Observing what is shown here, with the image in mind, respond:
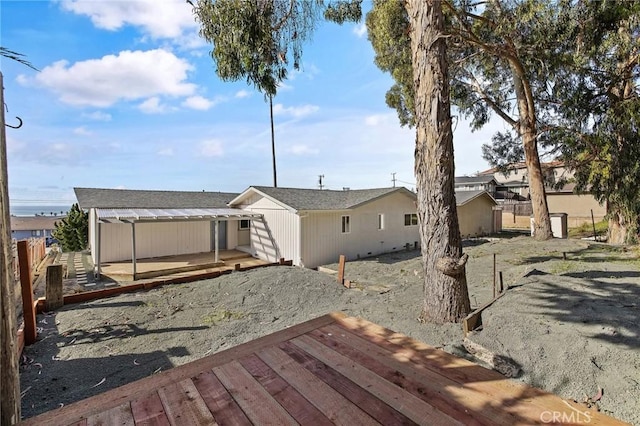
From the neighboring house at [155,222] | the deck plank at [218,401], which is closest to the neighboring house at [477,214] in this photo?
the neighboring house at [155,222]

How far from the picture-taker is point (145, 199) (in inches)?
598

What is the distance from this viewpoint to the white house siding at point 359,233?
12.7 meters

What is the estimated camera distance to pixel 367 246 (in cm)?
1480

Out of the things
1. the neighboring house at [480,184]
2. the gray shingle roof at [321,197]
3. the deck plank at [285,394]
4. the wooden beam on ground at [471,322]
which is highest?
the neighboring house at [480,184]

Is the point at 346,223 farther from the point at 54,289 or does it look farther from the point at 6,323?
the point at 6,323

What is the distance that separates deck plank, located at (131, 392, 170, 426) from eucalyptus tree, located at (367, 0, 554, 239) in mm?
10015

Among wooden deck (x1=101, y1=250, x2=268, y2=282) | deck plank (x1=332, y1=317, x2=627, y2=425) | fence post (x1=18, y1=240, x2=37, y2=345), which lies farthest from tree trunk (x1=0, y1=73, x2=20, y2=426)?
wooden deck (x1=101, y1=250, x2=268, y2=282)

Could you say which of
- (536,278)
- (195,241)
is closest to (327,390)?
(536,278)

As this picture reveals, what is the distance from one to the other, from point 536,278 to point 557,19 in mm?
8930

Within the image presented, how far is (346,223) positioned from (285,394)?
1215cm

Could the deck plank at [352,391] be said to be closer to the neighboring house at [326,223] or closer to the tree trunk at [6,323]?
the tree trunk at [6,323]

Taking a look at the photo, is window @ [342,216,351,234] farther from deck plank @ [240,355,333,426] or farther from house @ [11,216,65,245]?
house @ [11,216,65,245]

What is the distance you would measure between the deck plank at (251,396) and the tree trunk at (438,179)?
3.37 meters

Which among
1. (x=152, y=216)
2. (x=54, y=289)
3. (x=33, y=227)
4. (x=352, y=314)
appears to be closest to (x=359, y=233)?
(x=352, y=314)
